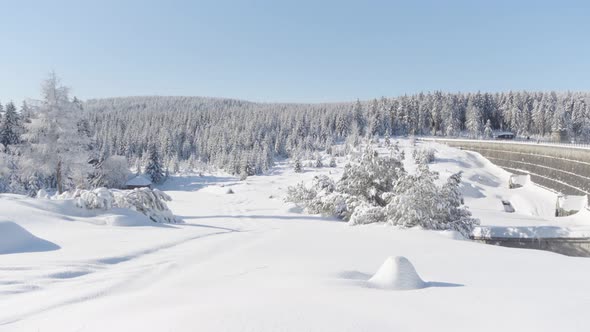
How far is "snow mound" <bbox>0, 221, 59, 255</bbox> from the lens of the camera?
6.69 meters

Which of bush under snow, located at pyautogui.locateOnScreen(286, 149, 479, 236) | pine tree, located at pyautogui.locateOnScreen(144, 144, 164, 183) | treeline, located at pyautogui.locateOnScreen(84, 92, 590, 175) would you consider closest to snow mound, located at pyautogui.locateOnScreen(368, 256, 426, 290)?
bush under snow, located at pyautogui.locateOnScreen(286, 149, 479, 236)

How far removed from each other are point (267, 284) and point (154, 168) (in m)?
71.0

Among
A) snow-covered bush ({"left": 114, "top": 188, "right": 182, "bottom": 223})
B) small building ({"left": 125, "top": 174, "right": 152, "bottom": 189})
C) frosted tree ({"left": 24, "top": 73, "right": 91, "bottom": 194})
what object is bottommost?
small building ({"left": 125, "top": 174, "right": 152, "bottom": 189})

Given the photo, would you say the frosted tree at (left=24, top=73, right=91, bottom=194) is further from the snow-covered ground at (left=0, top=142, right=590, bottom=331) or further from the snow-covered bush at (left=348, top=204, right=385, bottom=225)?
the snow-covered bush at (left=348, top=204, right=385, bottom=225)

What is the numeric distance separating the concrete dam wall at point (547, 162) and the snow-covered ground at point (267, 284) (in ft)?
145

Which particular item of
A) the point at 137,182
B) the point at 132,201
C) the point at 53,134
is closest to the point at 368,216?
the point at 132,201

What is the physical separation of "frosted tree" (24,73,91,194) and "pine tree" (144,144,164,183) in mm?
49375

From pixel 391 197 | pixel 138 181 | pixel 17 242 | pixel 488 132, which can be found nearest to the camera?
pixel 17 242

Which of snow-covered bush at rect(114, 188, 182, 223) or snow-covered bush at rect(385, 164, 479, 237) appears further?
snow-covered bush at rect(385, 164, 479, 237)

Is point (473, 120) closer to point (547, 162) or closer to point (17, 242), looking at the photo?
point (547, 162)

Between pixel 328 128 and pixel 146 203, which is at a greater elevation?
pixel 328 128

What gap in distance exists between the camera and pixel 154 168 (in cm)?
7031

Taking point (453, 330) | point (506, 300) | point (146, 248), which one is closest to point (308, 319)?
point (453, 330)

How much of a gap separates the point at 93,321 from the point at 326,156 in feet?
287
